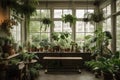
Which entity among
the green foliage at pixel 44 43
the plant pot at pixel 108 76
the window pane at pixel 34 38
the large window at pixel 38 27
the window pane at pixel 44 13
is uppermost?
the window pane at pixel 44 13

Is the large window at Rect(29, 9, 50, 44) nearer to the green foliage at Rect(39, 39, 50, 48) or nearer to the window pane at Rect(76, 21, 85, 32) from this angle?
the green foliage at Rect(39, 39, 50, 48)

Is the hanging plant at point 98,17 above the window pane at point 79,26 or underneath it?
above

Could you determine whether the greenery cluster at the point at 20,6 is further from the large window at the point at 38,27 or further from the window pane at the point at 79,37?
the window pane at the point at 79,37

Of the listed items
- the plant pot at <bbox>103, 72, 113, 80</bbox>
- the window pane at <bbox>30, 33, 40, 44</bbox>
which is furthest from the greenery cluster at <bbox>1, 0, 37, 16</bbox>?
the window pane at <bbox>30, 33, 40, 44</bbox>

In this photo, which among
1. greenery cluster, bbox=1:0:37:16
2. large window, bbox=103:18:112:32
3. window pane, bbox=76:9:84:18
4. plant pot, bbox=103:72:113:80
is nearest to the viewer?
plant pot, bbox=103:72:113:80

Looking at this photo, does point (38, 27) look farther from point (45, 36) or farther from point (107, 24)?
point (107, 24)

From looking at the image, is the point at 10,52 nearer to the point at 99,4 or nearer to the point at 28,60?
the point at 28,60

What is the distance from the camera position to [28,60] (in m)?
6.23

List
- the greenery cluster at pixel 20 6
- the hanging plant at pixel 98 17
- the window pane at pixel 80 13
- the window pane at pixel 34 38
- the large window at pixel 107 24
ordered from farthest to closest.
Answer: the window pane at pixel 80 13 → the window pane at pixel 34 38 → the hanging plant at pixel 98 17 → the large window at pixel 107 24 → the greenery cluster at pixel 20 6

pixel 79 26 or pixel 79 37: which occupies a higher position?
pixel 79 26

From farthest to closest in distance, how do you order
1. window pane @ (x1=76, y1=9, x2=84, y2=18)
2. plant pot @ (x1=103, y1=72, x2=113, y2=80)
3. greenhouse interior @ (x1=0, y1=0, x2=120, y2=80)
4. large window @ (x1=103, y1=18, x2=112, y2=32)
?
window pane @ (x1=76, y1=9, x2=84, y2=18) < large window @ (x1=103, y1=18, x2=112, y2=32) < greenhouse interior @ (x1=0, y1=0, x2=120, y2=80) < plant pot @ (x1=103, y1=72, x2=113, y2=80)

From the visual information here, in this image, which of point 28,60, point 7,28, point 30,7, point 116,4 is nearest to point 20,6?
point 30,7

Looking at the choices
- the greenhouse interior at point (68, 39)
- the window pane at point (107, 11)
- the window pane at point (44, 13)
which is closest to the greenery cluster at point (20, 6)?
the greenhouse interior at point (68, 39)

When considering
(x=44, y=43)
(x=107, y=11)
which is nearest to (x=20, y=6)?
(x=44, y=43)
